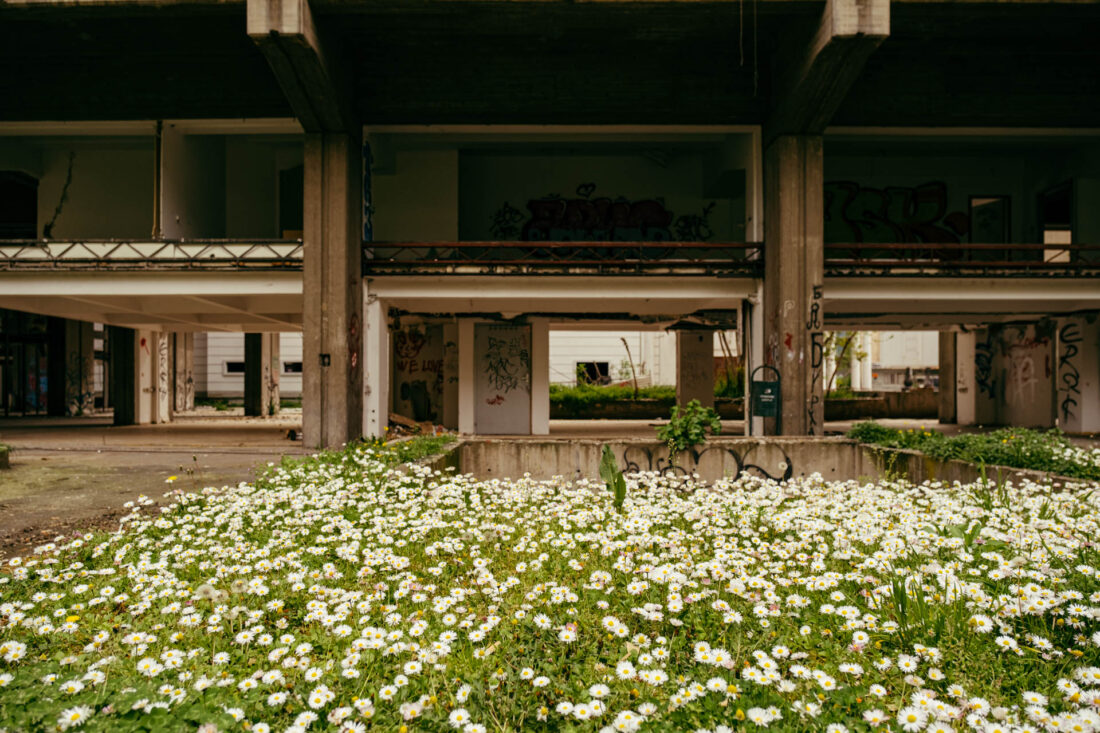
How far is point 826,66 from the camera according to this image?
1233 centimetres

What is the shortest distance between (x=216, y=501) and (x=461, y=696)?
16.0 ft

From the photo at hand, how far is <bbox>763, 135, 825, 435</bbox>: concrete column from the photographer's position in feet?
47.3

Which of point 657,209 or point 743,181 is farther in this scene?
point 657,209

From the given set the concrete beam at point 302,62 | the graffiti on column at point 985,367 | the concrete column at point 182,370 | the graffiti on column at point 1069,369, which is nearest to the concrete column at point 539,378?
the concrete beam at point 302,62

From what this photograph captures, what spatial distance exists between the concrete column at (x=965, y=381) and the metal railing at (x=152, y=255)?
21.6 metres

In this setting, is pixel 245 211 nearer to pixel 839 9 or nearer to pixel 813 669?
pixel 839 9

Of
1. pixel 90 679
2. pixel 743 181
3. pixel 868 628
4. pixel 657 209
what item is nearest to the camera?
pixel 90 679

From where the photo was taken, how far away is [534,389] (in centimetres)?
1903

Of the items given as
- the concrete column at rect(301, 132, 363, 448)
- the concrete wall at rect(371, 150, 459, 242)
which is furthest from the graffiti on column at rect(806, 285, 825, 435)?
the concrete column at rect(301, 132, 363, 448)

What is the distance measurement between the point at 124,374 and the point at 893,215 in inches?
977

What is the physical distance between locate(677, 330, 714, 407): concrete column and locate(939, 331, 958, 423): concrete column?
8.62 meters

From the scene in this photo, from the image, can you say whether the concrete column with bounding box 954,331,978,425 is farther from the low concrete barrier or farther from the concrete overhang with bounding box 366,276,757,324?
the low concrete barrier

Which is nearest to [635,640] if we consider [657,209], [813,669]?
[813,669]

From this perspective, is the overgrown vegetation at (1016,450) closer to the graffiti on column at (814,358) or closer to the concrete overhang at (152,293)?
the graffiti on column at (814,358)
